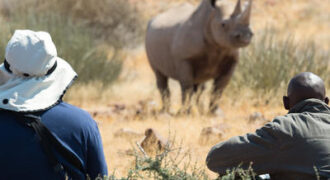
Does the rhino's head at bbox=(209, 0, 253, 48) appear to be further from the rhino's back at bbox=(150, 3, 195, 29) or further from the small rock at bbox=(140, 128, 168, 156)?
the small rock at bbox=(140, 128, 168, 156)

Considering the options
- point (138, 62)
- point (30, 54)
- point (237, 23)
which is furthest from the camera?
point (138, 62)

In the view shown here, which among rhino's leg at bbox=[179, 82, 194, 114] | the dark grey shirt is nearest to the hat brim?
the dark grey shirt

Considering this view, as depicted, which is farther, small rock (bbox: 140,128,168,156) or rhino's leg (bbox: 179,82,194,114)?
rhino's leg (bbox: 179,82,194,114)

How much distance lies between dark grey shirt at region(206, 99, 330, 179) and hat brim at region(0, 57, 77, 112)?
1.04 metres

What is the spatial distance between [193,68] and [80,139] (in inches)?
320

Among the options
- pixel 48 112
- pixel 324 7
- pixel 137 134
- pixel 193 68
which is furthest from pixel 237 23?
pixel 324 7

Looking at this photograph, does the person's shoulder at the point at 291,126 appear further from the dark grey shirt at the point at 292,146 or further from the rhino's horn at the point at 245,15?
the rhino's horn at the point at 245,15

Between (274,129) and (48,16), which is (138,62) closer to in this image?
(48,16)

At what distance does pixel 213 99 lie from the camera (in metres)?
11.4

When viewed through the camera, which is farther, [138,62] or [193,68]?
[138,62]

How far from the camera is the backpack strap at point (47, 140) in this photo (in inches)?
133

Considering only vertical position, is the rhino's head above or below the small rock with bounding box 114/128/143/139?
above

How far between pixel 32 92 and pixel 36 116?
0.40ft

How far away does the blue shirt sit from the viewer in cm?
341
